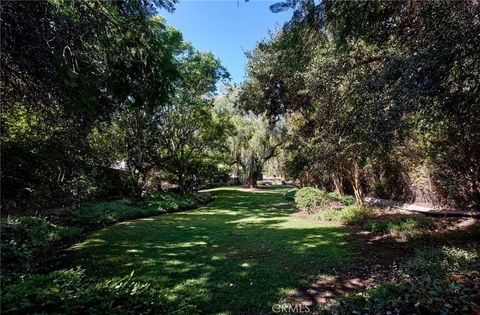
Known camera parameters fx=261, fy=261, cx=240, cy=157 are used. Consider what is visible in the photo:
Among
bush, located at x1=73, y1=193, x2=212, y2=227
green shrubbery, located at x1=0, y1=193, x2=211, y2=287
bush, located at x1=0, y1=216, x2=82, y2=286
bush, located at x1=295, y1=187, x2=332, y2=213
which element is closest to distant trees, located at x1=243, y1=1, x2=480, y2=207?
bush, located at x1=295, y1=187, x2=332, y2=213

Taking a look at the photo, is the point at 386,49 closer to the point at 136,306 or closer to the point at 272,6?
the point at 272,6

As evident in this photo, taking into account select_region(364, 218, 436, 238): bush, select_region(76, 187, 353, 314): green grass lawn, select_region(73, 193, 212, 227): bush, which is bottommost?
select_region(76, 187, 353, 314): green grass lawn

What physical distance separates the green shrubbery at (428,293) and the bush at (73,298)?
7.67 feet

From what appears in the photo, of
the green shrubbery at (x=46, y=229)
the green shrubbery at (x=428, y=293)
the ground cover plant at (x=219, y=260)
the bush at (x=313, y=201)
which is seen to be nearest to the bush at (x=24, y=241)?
the green shrubbery at (x=46, y=229)

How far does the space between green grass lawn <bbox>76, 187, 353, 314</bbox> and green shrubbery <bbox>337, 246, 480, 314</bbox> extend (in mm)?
1239

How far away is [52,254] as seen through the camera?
245 inches

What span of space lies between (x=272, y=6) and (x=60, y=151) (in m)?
5.76

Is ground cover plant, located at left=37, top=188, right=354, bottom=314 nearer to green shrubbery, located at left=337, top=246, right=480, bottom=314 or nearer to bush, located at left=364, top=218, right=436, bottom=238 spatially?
bush, located at left=364, top=218, right=436, bottom=238

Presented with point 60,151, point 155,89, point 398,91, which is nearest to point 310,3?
point 398,91

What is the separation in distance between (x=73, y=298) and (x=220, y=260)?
3.67 meters

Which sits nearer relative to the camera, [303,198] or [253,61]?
[253,61]

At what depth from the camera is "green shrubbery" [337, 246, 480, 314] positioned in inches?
106

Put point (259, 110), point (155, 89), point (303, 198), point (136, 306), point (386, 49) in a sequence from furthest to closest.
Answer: point (303, 198), point (259, 110), point (386, 49), point (155, 89), point (136, 306)

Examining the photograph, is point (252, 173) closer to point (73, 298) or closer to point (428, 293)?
point (428, 293)
